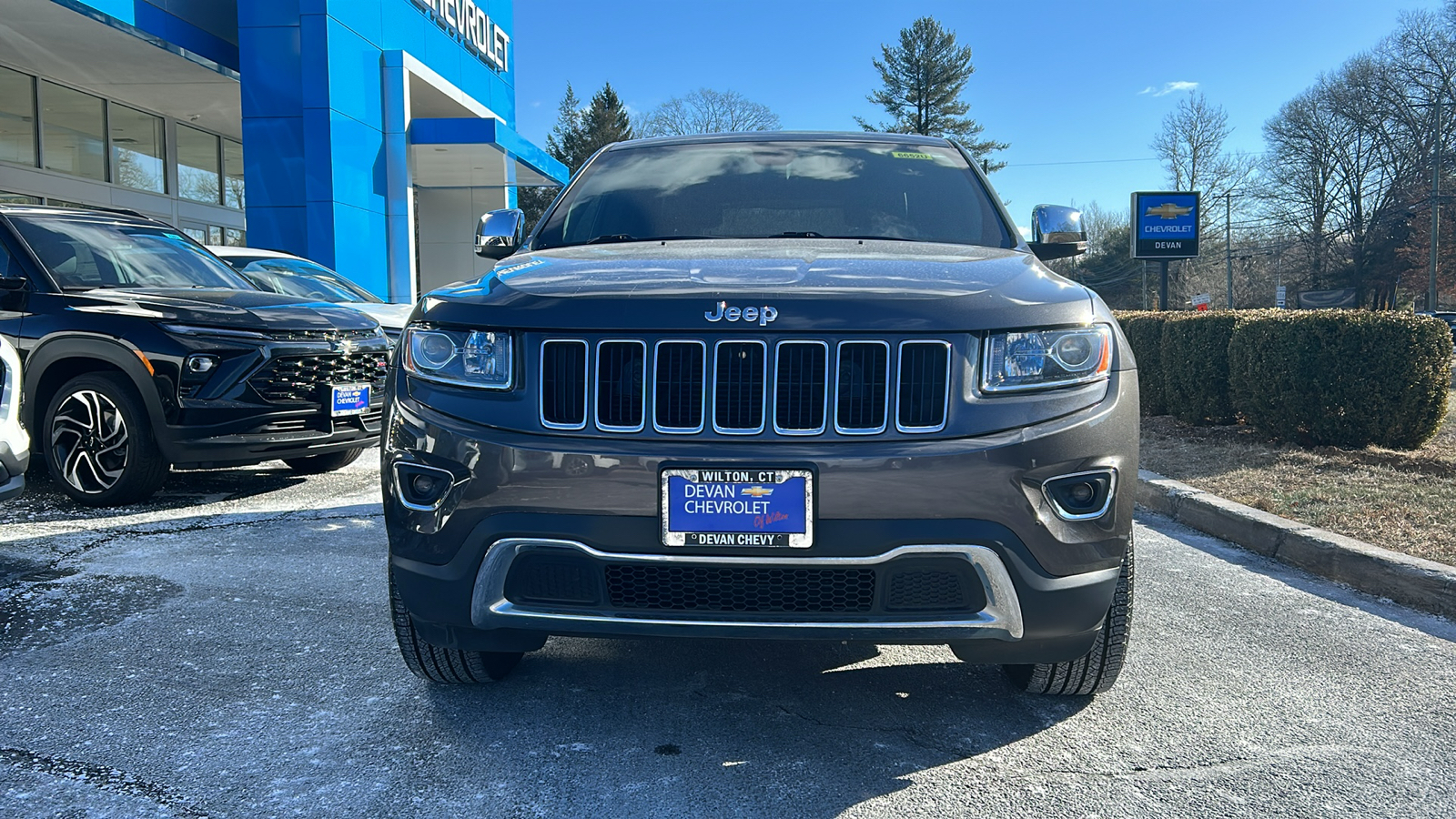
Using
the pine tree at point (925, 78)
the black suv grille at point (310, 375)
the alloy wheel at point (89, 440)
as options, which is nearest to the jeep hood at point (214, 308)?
the black suv grille at point (310, 375)

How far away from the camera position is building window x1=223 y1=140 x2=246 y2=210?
23359mm

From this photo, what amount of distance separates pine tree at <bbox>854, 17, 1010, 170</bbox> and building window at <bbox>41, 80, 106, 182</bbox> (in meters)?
38.8

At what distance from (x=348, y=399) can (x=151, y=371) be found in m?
1.03

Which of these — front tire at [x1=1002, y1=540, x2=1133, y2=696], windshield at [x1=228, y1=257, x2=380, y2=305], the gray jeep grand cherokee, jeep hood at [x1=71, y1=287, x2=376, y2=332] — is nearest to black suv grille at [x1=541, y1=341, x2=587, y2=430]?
the gray jeep grand cherokee

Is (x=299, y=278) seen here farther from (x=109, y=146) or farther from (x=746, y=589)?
(x=109, y=146)

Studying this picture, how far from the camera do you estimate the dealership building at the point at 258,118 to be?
1602cm

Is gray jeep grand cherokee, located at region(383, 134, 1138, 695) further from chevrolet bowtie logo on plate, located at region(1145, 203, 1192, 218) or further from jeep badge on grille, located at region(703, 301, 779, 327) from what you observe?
chevrolet bowtie logo on plate, located at region(1145, 203, 1192, 218)

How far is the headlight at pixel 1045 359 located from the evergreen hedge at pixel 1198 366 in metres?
6.83

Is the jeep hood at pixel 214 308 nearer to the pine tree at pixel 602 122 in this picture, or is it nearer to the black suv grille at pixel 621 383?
the black suv grille at pixel 621 383

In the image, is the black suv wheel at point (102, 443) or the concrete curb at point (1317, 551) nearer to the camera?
the concrete curb at point (1317, 551)

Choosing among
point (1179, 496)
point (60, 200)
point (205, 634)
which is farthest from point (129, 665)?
point (60, 200)

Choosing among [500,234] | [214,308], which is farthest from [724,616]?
[214,308]

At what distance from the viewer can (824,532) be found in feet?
7.31

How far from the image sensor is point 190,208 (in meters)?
21.6
